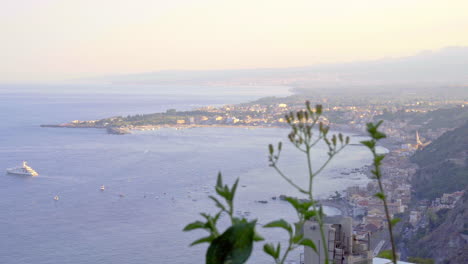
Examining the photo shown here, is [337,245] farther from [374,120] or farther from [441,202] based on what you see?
[374,120]

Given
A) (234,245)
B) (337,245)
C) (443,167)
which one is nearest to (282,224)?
(234,245)

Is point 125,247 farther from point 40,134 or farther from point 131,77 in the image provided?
point 131,77

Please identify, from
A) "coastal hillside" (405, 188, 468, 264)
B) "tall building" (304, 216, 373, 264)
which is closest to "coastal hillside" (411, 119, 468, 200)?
"coastal hillside" (405, 188, 468, 264)

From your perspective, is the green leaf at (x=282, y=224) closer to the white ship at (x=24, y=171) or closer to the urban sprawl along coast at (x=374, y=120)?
the urban sprawl along coast at (x=374, y=120)

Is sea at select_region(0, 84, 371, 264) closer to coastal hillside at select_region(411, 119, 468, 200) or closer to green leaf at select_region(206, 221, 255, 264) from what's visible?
coastal hillside at select_region(411, 119, 468, 200)

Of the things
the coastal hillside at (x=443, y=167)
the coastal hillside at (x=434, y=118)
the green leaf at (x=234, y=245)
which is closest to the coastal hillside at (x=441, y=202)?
the coastal hillside at (x=443, y=167)

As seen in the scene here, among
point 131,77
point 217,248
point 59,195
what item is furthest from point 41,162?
point 131,77
